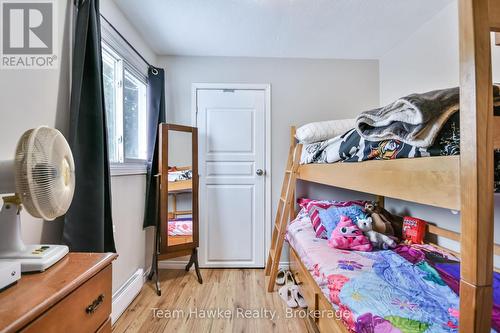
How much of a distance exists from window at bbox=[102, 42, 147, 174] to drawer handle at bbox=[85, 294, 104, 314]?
1.24 metres

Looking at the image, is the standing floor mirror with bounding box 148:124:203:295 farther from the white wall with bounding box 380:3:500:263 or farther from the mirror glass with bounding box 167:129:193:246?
the white wall with bounding box 380:3:500:263

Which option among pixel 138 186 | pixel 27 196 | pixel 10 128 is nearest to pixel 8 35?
pixel 10 128

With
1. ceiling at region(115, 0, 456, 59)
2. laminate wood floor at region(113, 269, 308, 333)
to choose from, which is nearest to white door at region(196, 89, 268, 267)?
laminate wood floor at region(113, 269, 308, 333)

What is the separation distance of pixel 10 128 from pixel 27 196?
565 mm

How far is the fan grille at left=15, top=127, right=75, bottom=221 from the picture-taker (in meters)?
0.69

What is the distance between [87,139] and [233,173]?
155cm

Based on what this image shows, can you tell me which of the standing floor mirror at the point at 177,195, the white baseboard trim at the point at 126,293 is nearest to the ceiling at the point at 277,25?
the standing floor mirror at the point at 177,195

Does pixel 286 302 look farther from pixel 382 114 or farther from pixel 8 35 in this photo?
pixel 8 35

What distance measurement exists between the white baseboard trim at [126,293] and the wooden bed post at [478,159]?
204 centimetres

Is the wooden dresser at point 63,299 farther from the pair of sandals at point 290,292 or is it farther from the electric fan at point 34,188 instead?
the pair of sandals at point 290,292

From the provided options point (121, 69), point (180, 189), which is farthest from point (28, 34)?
point (180, 189)

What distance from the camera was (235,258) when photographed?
9.08ft

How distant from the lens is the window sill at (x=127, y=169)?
189cm

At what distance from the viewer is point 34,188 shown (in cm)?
70
